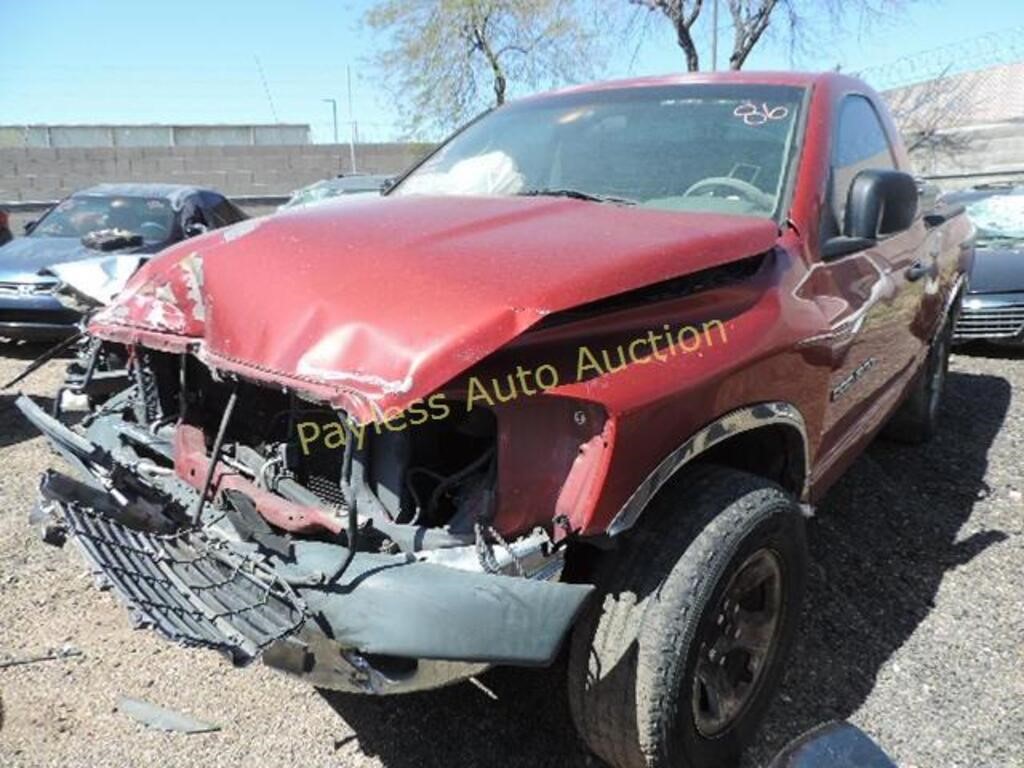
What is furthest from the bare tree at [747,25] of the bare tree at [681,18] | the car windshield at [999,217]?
the car windshield at [999,217]

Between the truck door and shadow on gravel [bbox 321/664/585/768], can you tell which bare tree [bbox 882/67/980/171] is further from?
shadow on gravel [bbox 321/664/585/768]

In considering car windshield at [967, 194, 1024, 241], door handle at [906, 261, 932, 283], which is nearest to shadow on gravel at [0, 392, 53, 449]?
door handle at [906, 261, 932, 283]

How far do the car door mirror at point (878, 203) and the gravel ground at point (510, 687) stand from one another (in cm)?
138

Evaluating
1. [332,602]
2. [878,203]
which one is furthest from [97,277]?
[878,203]

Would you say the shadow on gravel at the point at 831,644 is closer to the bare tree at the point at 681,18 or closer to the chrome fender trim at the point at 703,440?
the chrome fender trim at the point at 703,440

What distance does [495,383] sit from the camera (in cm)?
191

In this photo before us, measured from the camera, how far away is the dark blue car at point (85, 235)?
731 cm

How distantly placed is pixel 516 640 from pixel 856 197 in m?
1.84

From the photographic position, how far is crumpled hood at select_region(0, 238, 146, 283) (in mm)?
7402

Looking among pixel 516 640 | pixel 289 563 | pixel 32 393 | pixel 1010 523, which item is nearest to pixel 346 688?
pixel 289 563

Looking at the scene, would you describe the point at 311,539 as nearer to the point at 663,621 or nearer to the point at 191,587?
the point at 191,587

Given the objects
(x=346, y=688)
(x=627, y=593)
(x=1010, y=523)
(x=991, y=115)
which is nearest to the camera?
(x=346, y=688)

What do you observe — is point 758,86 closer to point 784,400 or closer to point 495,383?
point 784,400

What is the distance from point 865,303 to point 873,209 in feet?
1.26
